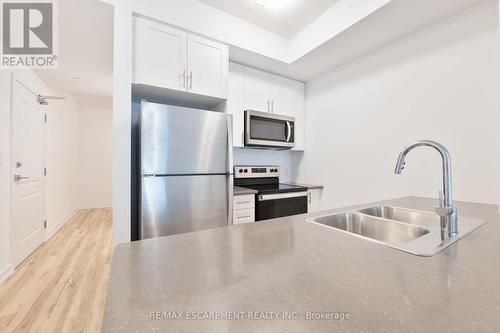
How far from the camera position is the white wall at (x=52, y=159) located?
7.07 feet

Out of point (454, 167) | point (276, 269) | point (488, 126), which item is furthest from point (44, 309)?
point (488, 126)

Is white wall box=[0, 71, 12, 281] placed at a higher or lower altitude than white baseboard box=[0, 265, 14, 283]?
higher

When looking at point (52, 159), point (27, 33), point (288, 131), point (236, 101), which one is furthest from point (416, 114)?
point (52, 159)

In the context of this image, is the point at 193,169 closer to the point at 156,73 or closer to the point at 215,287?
the point at 156,73

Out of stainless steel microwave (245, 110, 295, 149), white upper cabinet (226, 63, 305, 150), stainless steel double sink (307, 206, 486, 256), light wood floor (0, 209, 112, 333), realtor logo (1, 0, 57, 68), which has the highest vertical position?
realtor logo (1, 0, 57, 68)

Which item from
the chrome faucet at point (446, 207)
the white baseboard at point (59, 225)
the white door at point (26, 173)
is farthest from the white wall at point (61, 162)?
the chrome faucet at point (446, 207)

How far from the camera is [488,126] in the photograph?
1.57 metres

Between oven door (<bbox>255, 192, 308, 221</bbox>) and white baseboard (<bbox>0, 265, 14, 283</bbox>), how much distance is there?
247cm

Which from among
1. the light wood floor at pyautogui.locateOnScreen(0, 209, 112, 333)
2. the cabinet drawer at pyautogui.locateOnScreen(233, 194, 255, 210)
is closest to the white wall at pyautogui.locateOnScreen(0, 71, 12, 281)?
the light wood floor at pyautogui.locateOnScreen(0, 209, 112, 333)

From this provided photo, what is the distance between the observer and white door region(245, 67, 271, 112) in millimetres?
2590

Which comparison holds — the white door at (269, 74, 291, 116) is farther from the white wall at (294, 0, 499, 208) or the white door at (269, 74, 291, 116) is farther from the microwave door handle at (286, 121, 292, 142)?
the white wall at (294, 0, 499, 208)

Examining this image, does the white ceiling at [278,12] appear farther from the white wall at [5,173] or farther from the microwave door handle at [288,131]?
the white wall at [5,173]

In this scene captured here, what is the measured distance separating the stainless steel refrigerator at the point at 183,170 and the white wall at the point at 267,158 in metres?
0.80

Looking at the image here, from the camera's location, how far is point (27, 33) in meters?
2.07
